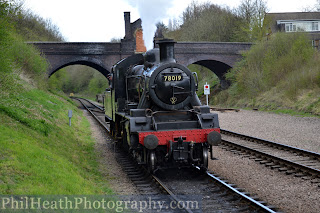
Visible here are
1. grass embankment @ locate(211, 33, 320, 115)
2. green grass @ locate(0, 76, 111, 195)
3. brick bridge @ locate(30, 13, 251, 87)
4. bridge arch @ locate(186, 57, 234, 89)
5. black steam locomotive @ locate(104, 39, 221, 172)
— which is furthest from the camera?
bridge arch @ locate(186, 57, 234, 89)

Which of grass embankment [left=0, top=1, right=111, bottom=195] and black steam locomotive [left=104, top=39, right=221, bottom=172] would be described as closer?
grass embankment [left=0, top=1, right=111, bottom=195]

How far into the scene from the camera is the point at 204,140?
798cm

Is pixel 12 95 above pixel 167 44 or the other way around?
the other way around

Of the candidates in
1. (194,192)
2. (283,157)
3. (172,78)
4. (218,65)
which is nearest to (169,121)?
(172,78)

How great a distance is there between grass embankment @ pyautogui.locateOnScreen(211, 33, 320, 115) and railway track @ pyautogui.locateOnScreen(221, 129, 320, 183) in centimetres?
960

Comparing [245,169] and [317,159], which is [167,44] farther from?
[317,159]

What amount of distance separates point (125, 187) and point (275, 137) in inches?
325

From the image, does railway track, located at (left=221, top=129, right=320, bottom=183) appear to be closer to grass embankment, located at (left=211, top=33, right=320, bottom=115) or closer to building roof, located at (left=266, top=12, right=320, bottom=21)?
grass embankment, located at (left=211, top=33, right=320, bottom=115)

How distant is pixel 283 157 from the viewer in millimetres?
9891

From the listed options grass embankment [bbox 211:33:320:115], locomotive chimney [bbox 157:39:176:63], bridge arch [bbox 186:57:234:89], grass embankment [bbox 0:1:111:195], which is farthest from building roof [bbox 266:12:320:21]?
locomotive chimney [bbox 157:39:176:63]

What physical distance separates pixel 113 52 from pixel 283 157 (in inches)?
1069

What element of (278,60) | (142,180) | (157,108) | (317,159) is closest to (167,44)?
(157,108)

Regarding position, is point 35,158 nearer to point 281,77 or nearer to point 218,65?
point 281,77

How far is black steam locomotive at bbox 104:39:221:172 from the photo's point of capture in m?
7.86
